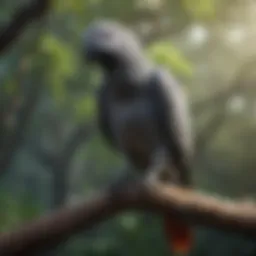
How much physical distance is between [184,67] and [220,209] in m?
0.28

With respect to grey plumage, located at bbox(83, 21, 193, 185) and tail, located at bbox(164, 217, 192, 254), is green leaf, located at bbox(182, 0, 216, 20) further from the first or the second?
tail, located at bbox(164, 217, 192, 254)

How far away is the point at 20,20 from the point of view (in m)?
1.19

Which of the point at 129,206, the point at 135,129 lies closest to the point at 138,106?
the point at 135,129

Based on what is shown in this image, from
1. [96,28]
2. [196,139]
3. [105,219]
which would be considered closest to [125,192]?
[105,219]

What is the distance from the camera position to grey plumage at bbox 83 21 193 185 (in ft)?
3.76

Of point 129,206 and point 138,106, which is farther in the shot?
point 138,106

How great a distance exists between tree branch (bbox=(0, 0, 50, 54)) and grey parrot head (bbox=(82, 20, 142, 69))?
9cm

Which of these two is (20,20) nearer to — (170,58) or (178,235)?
(170,58)

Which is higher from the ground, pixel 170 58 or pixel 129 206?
pixel 170 58

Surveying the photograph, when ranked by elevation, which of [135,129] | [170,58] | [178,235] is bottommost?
[178,235]

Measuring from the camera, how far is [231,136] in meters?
1.19

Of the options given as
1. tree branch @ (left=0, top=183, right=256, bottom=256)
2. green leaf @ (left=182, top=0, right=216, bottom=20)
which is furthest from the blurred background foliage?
tree branch @ (left=0, top=183, right=256, bottom=256)

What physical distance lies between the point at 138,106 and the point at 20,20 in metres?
0.26

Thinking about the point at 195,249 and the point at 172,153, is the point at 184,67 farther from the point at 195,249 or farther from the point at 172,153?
the point at 195,249
